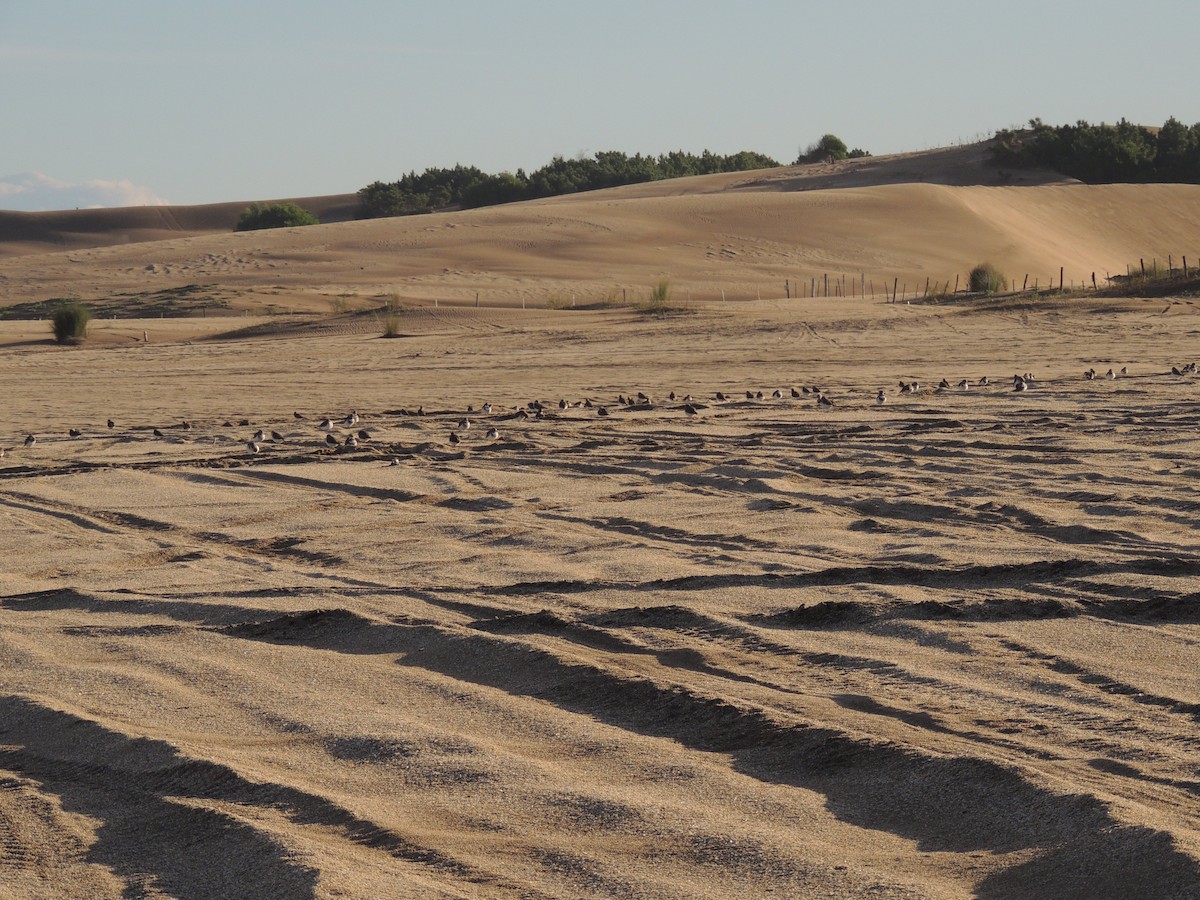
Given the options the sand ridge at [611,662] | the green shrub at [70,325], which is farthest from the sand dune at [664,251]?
the sand ridge at [611,662]

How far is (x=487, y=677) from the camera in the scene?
5.17 metres

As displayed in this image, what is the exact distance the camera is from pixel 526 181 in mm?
85375

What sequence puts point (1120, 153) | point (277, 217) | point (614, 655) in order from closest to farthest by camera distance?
point (614, 655) → point (1120, 153) → point (277, 217)

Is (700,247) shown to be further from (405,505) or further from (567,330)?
(405,505)

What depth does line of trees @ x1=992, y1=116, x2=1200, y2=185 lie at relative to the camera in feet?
234

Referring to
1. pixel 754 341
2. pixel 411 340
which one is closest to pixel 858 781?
pixel 754 341

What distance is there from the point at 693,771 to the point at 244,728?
1441mm

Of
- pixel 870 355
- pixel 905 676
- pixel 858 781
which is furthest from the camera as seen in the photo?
pixel 870 355

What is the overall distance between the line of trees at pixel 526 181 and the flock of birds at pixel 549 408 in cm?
6926

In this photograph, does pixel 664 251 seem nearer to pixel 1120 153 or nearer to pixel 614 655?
pixel 1120 153

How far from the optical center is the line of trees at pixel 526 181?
84.4 meters

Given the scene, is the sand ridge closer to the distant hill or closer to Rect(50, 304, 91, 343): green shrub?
Rect(50, 304, 91, 343): green shrub

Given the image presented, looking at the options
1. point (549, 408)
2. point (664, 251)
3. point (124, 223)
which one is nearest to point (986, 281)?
point (664, 251)

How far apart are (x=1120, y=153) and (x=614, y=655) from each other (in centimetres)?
7197
